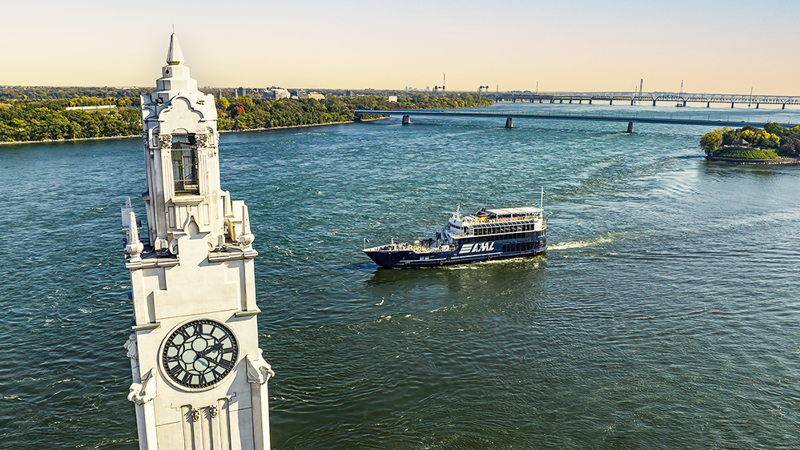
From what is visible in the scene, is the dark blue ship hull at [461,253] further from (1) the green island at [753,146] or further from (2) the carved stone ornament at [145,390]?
(1) the green island at [753,146]

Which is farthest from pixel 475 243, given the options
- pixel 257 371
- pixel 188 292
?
pixel 188 292

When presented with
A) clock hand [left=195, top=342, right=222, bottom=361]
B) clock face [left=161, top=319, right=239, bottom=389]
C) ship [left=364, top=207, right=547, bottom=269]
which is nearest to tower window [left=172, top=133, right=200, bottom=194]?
clock face [left=161, top=319, right=239, bottom=389]

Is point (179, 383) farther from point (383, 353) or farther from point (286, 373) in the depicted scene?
point (383, 353)

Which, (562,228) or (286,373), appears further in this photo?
(562,228)

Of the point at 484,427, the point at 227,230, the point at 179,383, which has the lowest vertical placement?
the point at 484,427

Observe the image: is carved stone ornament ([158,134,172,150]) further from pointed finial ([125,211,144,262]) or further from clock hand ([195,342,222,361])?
clock hand ([195,342,222,361])

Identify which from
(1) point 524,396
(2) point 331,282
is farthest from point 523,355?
(2) point 331,282

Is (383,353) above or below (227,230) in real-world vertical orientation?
below
